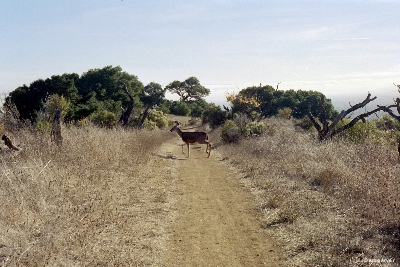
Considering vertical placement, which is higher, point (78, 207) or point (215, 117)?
point (215, 117)

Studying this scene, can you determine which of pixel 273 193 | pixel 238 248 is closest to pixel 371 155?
pixel 273 193

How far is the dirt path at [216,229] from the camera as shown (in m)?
6.20

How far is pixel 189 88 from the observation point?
222ft

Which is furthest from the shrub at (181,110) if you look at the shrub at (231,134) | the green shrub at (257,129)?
the green shrub at (257,129)

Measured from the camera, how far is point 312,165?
1149 centimetres

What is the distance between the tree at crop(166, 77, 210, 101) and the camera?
67812 mm

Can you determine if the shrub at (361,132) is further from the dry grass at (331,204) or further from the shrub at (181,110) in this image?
the shrub at (181,110)

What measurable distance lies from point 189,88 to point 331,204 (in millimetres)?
60559

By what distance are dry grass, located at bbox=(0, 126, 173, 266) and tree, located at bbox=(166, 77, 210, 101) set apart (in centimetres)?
5562

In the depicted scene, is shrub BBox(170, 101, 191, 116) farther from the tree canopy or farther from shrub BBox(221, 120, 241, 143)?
shrub BBox(221, 120, 241, 143)

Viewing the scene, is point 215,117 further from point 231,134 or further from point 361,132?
point 361,132

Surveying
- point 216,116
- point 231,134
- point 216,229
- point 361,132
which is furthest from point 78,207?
point 216,116

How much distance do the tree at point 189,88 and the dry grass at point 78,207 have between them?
182 ft

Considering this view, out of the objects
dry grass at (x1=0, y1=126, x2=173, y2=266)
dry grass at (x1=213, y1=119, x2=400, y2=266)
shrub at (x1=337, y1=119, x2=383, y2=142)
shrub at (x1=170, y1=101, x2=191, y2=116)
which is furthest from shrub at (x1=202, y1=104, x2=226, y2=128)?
dry grass at (x1=0, y1=126, x2=173, y2=266)
